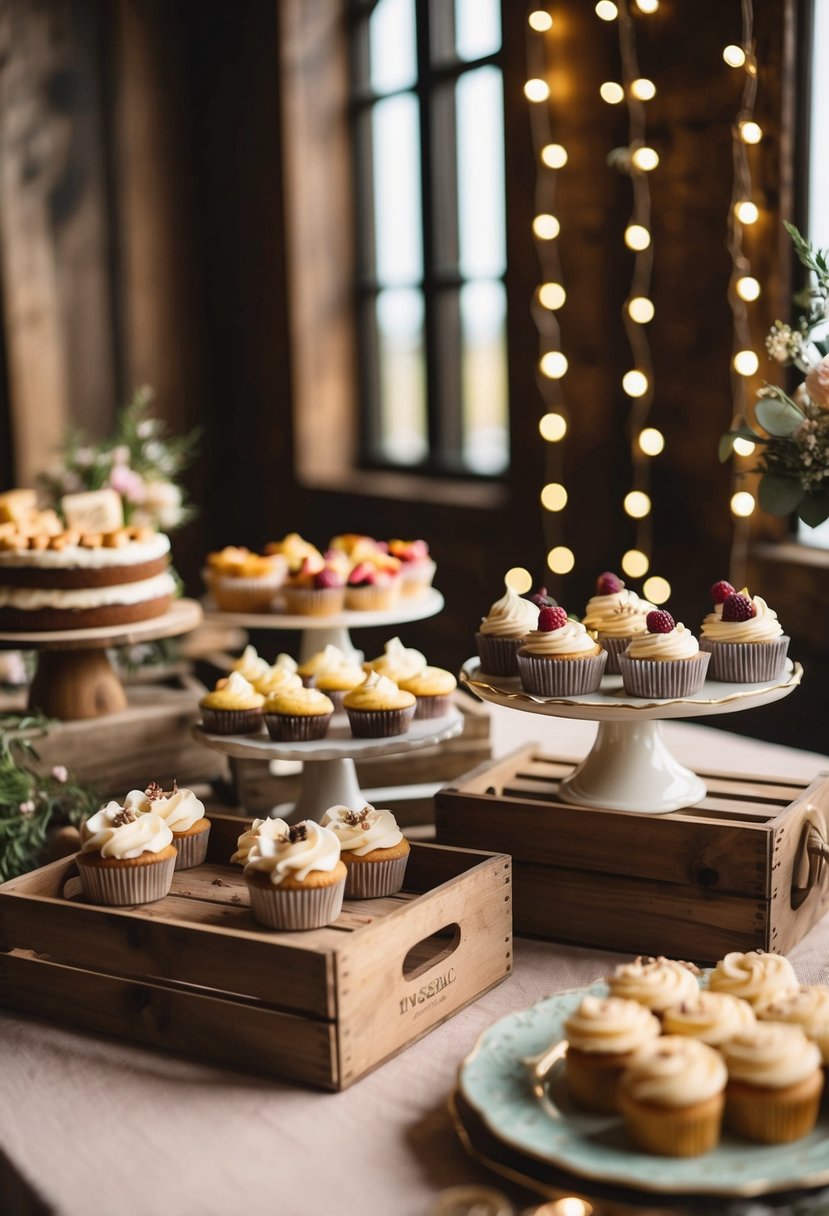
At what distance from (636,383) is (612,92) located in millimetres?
704

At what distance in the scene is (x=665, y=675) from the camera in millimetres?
1549

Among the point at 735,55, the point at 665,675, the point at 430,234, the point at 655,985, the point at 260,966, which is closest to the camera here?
the point at 655,985

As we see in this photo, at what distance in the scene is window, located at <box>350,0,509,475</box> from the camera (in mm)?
3982

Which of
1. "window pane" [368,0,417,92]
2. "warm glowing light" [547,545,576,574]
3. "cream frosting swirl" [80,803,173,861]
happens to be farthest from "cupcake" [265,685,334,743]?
"window pane" [368,0,417,92]

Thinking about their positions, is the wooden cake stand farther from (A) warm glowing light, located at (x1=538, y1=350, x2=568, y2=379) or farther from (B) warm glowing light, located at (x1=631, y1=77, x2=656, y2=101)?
(B) warm glowing light, located at (x1=631, y1=77, x2=656, y2=101)

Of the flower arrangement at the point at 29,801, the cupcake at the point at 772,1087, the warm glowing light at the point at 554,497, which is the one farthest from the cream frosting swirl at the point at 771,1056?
the warm glowing light at the point at 554,497

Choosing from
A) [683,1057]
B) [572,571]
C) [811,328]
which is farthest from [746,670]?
[572,571]

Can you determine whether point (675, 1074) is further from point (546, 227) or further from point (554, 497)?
point (546, 227)

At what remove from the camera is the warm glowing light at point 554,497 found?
3.56 m

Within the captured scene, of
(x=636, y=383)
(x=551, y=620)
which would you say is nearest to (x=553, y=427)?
(x=636, y=383)

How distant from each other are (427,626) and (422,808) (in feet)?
7.18

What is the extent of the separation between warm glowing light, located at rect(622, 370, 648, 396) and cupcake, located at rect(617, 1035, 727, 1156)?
2403 mm

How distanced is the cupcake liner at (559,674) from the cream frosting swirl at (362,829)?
0.24 meters

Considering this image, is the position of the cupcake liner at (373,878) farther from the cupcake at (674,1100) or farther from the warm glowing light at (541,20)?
the warm glowing light at (541,20)
